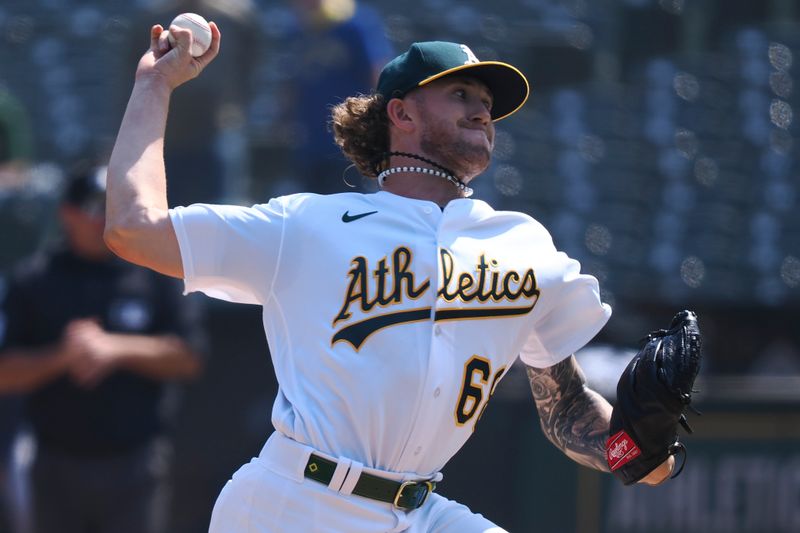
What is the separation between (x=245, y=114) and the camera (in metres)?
7.67

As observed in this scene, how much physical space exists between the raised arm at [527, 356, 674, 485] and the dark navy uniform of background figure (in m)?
2.52

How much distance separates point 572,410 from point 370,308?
0.66m

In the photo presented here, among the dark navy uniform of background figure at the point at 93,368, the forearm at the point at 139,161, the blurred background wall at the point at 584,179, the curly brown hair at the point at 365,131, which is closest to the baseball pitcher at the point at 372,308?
the forearm at the point at 139,161

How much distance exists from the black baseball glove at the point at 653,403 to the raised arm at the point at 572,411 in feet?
0.29

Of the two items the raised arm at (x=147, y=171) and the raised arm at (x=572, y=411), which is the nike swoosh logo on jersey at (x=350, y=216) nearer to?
the raised arm at (x=147, y=171)

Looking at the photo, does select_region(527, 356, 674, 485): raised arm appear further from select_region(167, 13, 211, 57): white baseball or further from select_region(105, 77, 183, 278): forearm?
select_region(167, 13, 211, 57): white baseball

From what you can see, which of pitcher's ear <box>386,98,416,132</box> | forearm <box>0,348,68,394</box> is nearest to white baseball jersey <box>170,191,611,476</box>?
pitcher's ear <box>386,98,416,132</box>

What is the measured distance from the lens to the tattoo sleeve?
303 cm

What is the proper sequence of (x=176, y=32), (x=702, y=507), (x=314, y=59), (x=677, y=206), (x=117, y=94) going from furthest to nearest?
(x=677, y=206) < (x=117, y=94) < (x=314, y=59) < (x=702, y=507) < (x=176, y=32)

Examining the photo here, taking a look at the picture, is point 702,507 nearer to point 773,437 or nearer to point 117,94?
point 773,437

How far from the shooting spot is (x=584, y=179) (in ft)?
29.0

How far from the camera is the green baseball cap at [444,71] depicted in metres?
2.95

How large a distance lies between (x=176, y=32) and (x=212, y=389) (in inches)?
148

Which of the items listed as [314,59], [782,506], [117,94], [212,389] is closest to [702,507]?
Answer: [782,506]
